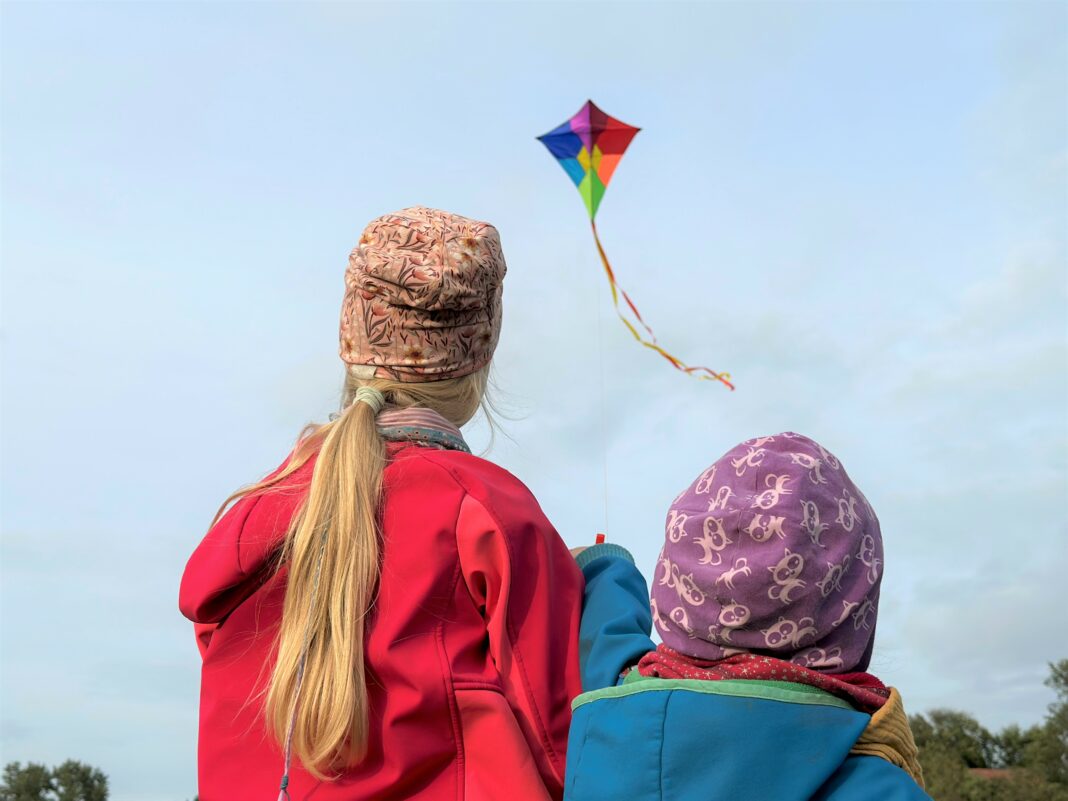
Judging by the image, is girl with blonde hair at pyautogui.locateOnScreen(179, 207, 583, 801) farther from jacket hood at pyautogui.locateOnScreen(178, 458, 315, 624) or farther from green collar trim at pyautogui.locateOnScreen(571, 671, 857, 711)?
green collar trim at pyautogui.locateOnScreen(571, 671, 857, 711)

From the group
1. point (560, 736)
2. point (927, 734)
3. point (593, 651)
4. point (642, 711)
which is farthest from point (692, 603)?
point (927, 734)

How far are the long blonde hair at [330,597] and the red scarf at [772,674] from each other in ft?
2.07

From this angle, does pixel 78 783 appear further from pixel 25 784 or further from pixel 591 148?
pixel 591 148

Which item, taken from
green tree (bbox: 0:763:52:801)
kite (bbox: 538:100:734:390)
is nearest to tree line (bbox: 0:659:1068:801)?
green tree (bbox: 0:763:52:801)

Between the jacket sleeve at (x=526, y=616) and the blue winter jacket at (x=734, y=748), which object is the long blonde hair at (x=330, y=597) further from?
the blue winter jacket at (x=734, y=748)

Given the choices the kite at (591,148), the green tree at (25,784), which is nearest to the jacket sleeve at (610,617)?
the kite at (591,148)

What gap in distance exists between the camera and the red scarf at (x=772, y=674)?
1.96 metres

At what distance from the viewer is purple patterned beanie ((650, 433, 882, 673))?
1963 mm

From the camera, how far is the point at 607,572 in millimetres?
2598

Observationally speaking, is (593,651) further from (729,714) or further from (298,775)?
(298,775)

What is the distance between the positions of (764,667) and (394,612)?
2.60ft

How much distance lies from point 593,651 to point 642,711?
372 mm

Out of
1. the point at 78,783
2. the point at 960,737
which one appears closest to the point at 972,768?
the point at 960,737

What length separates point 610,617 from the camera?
2.44m
